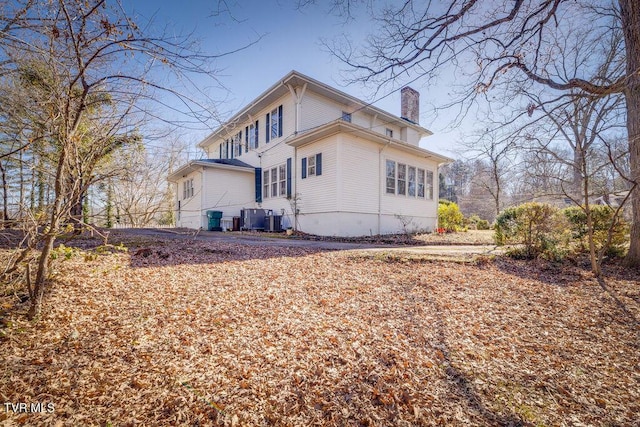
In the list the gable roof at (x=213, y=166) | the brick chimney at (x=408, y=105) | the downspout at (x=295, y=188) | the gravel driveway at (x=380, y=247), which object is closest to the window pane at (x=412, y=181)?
the brick chimney at (x=408, y=105)

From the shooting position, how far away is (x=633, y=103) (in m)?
4.50

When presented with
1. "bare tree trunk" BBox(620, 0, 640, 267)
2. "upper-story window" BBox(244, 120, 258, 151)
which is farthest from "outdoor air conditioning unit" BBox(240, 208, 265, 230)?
"bare tree trunk" BBox(620, 0, 640, 267)

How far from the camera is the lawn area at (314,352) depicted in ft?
5.49

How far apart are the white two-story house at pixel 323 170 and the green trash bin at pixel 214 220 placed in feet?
1.77

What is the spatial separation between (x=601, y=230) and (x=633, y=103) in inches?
105

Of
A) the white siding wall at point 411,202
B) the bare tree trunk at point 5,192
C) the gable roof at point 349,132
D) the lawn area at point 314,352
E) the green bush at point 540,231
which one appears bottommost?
the lawn area at point 314,352

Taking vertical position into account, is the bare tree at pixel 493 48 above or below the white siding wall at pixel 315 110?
below

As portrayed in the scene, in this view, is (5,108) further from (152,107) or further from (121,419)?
(121,419)

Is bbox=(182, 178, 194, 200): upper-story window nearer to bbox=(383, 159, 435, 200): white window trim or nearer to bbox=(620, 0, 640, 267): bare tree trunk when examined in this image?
bbox=(383, 159, 435, 200): white window trim

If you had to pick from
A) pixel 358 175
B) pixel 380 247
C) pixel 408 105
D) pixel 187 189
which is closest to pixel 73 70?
pixel 380 247

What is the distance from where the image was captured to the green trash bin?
44.2 ft

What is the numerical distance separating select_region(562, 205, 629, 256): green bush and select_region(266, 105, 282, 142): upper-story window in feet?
34.8

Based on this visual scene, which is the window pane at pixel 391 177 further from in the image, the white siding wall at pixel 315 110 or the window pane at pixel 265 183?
the window pane at pixel 265 183

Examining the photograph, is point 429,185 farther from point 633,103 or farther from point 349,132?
point 633,103
